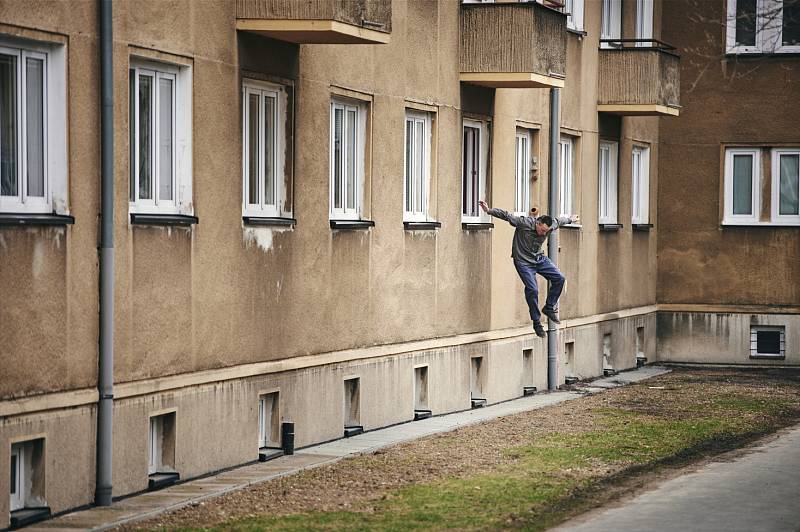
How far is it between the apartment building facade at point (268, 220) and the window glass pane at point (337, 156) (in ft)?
0.11

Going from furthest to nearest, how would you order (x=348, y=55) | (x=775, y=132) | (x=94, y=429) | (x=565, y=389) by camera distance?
(x=775, y=132) → (x=565, y=389) → (x=348, y=55) → (x=94, y=429)

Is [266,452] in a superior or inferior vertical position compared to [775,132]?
inferior

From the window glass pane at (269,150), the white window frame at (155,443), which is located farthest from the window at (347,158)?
the white window frame at (155,443)

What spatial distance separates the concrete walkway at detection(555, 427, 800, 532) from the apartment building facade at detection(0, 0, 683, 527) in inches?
154

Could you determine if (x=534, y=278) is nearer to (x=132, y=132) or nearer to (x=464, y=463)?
(x=464, y=463)

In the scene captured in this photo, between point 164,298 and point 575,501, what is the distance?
3.85 metres

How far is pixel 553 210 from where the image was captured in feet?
77.7

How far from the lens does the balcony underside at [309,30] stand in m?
14.9

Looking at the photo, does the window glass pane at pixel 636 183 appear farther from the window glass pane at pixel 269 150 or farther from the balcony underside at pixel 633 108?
the window glass pane at pixel 269 150

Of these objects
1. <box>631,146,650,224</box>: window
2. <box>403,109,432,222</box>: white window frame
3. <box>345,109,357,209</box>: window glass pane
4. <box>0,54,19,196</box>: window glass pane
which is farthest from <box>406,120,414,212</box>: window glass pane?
<box>631,146,650,224</box>: window

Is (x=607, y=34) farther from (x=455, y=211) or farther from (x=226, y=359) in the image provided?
(x=226, y=359)

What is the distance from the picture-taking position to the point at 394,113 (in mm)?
18562

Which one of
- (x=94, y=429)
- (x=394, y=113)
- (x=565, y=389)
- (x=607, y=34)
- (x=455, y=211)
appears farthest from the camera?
(x=607, y=34)

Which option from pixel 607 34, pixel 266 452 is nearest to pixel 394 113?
pixel 266 452
